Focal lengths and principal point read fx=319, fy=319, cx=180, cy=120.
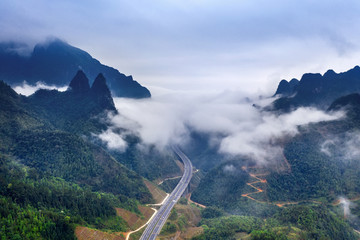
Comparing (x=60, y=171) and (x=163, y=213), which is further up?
(x=60, y=171)

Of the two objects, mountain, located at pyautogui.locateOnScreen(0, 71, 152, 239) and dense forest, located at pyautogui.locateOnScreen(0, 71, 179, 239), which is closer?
mountain, located at pyautogui.locateOnScreen(0, 71, 152, 239)

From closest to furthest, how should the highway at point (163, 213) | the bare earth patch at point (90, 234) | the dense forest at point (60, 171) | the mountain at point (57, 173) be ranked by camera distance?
1. the mountain at point (57, 173)
2. the dense forest at point (60, 171)
3. the bare earth patch at point (90, 234)
4. the highway at point (163, 213)

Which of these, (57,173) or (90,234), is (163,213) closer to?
(90,234)

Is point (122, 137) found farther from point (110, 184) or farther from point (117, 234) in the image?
point (117, 234)

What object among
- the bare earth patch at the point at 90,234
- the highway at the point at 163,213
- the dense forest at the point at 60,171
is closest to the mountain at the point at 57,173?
the dense forest at the point at 60,171

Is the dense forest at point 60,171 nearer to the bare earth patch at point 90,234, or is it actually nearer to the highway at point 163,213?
the bare earth patch at point 90,234

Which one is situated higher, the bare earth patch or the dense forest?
the dense forest

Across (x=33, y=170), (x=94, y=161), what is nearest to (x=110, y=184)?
(x=94, y=161)

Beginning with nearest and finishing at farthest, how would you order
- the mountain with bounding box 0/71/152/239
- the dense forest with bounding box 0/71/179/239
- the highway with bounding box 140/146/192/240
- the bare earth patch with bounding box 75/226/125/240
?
the mountain with bounding box 0/71/152/239
the dense forest with bounding box 0/71/179/239
the bare earth patch with bounding box 75/226/125/240
the highway with bounding box 140/146/192/240

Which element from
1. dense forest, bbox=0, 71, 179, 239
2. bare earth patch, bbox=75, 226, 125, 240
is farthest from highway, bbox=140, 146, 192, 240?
bare earth patch, bbox=75, 226, 125, 240

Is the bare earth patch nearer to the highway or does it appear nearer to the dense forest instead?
the dense forest

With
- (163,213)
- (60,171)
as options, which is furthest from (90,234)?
(60,171)
